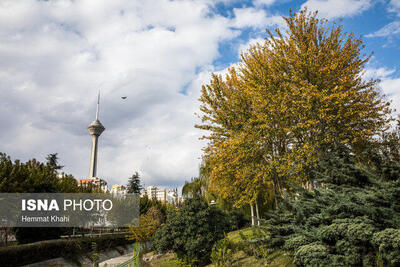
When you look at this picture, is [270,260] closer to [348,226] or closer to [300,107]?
[348,226]

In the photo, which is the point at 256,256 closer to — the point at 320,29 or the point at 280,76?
the point at 280,76

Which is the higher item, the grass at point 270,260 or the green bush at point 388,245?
the green bush at point 388,245

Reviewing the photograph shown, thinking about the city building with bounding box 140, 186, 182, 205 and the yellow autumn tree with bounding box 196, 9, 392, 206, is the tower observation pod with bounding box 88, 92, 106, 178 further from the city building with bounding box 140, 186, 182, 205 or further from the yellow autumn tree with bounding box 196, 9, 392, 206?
the yellow autumn tree with bounding box 196, 9, 392, 206

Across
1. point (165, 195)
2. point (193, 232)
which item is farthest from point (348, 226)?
point (165, 195)

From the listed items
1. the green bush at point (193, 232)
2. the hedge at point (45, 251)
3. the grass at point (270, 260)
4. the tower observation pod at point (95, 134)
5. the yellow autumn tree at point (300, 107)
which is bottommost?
the hedge at point (45, 251)

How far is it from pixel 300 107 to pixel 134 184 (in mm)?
55008

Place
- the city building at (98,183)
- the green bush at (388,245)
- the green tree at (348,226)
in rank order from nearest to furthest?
the green bush at (388,245)
the green tree at (348,226)
the city building at (98,183)

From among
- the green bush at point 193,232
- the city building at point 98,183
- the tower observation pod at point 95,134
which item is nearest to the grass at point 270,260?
the green bush at point 193,232

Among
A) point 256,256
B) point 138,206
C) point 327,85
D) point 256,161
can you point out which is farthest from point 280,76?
point 138,206

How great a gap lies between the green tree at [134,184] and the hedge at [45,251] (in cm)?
3934

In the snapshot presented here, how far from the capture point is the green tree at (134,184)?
2410 inches

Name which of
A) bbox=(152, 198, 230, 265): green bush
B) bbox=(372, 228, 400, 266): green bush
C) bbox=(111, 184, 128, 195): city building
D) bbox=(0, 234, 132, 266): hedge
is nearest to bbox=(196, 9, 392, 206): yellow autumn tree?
bbox=(152, 198, 230, 265): green bush

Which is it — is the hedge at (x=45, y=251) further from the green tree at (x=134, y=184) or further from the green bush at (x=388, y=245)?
the green tree at (x=134, y=184)

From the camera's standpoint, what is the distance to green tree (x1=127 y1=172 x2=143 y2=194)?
61219mm
